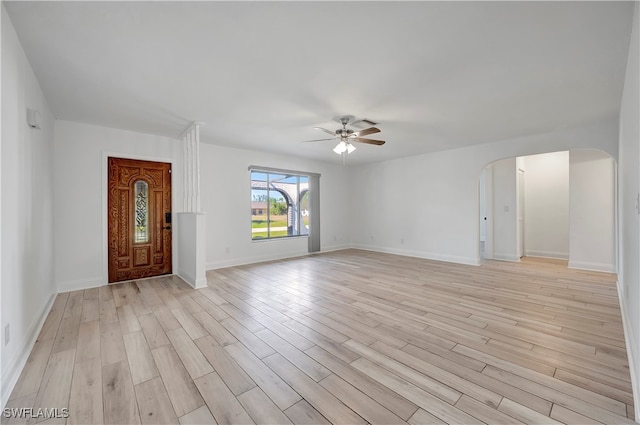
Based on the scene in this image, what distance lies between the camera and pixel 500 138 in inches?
197

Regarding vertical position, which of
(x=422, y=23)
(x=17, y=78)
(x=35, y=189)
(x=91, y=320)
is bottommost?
(x=91, y=320)

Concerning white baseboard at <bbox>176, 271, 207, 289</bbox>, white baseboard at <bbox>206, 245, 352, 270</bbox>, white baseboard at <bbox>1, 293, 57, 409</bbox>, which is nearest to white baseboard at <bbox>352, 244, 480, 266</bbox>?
white baseboard at <bbox>206, 245, 352, 270</bbox>

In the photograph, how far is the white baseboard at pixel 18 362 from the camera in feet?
5.57

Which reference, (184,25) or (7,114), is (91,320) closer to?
(7,114)

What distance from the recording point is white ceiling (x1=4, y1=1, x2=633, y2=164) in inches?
72.3

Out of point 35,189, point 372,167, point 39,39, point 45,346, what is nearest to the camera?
point 39,39

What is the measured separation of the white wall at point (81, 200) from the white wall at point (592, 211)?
8.23m

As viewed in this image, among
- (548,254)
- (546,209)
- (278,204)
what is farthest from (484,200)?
(278,204)

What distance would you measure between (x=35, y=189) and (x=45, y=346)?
1626 mm

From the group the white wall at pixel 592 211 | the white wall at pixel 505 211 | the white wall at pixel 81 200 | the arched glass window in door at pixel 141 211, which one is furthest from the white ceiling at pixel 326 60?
the white wall at pixel 505 211

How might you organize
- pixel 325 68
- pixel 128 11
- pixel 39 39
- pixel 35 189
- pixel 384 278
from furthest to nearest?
pixel 384 278 < pixel 35 189 < pixel 325 68 < pixel 39 39 < pixel 128 11

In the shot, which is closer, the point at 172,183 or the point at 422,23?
the point at 422,23

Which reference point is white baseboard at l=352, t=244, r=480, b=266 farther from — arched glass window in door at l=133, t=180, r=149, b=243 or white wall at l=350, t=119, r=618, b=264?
arched glass window in door at l=133, t=180, r=149, b=243

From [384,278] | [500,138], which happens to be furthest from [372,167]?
[384,278]
